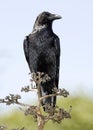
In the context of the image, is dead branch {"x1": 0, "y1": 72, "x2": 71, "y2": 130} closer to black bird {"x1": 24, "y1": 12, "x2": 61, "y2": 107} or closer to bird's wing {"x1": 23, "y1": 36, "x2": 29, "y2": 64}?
black bird {"x1": 24, "y1": 12, "x2": 61, "y2": 107}

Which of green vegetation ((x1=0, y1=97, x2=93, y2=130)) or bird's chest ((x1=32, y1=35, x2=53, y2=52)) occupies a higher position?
bird's chest ((x1=32, y1=35, x2=53, y2=52))

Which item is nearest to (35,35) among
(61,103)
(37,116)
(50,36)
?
(50,36)

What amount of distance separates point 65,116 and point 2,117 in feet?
70.5

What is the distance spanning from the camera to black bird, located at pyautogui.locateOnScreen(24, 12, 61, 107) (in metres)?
10.2

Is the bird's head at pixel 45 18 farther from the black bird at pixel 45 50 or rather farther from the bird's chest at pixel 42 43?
the bird's chest at pixel 42 43

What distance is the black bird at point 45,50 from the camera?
10227mm

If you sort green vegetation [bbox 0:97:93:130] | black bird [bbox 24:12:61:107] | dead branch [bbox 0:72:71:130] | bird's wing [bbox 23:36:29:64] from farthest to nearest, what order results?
green vegetation [bbox 0:97:93:130], bird's wing [bbox 23:36:29:64], black bird [bbox 24:12:61:107], dead branch [bbox 0:72:71:130]

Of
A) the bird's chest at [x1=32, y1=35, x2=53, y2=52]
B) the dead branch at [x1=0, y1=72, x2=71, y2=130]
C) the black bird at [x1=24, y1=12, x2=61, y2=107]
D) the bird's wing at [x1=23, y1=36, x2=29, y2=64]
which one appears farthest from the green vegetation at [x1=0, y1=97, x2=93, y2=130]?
the dead branch at [x1=0, y1=72, x2=71, y2=130]

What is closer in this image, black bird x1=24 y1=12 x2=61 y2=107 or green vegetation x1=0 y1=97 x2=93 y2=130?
black bird x1=24 y1=12 x2=61 y2=107

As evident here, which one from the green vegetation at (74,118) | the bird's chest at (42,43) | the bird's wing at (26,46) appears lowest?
the green vegetation at (74,118)

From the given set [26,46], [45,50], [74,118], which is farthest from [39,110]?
[74,118]

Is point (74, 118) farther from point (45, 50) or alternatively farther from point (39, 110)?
point (39, 110)

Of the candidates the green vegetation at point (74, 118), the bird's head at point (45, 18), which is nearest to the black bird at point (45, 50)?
the bird's head at point (45, 18)

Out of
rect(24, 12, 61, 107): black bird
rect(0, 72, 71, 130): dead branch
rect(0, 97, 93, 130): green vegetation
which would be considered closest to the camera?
rect(0, 72, 71, 130): dead branch
